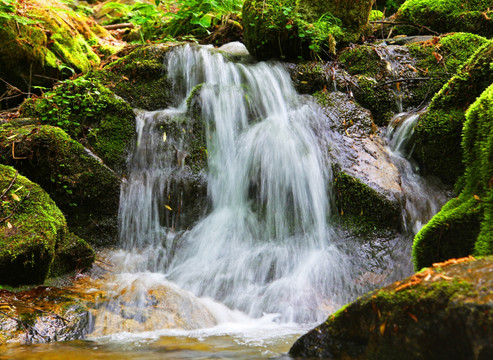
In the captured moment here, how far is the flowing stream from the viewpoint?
3340mm

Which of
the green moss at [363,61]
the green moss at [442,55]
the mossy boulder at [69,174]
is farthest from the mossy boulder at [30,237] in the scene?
the green moss at [442,55]

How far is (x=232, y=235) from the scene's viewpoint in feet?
16.2

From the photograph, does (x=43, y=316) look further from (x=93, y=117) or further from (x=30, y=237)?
(x=93, y=117)

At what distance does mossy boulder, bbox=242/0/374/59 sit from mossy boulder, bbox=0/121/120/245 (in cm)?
361

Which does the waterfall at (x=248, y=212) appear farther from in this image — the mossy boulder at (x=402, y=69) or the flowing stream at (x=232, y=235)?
the mossy boulder at (x=402, y=69)

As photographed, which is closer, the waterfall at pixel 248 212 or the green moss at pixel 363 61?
the waterfall at pixel 248 212

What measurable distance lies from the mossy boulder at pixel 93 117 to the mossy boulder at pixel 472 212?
404 cm

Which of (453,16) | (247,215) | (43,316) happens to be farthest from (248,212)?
(453,16)

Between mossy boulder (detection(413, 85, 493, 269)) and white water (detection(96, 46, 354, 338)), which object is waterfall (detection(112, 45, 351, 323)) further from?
mossy boulder (detection(413, 85, 493, 269))

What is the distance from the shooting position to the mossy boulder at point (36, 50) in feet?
21.5

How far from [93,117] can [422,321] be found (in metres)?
5.00

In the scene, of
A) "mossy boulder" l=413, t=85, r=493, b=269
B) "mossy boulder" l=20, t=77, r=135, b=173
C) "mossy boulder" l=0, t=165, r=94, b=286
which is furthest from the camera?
"mossy boulder" l=20, t=77, r=135, b=173

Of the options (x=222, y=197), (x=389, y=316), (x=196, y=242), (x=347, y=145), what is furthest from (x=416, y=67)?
(x=389, y=316)

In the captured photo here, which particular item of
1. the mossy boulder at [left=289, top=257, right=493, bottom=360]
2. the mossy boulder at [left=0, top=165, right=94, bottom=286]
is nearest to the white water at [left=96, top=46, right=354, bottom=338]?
the mossy boulder at [left=0, top=165, right=94, bottom=286]
